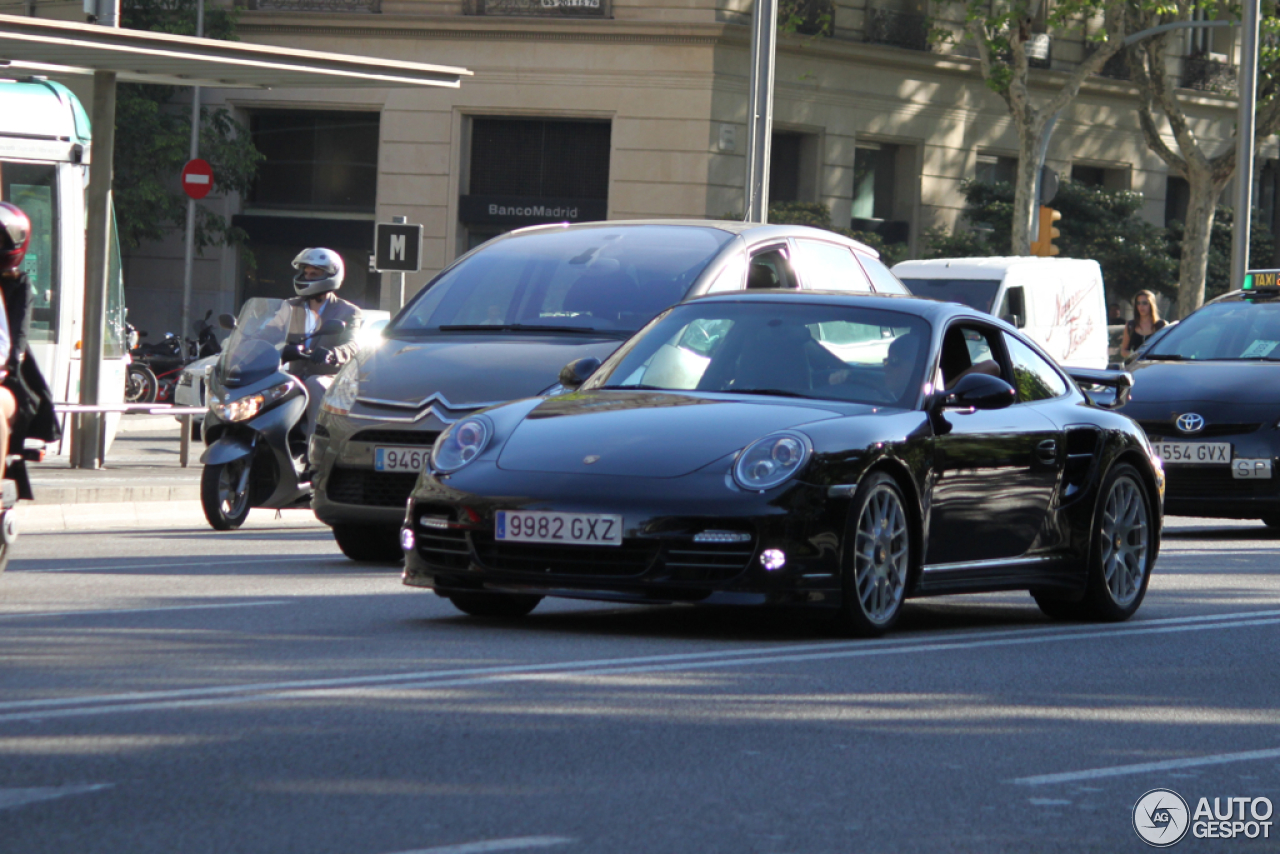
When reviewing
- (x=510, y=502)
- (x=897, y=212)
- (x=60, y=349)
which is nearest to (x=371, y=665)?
(x=510, y=502)

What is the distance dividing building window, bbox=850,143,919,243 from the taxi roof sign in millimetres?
22600

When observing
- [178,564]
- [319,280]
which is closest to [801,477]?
[178,564]

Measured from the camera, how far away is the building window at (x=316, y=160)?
3847 centimetres

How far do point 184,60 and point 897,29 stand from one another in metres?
25.1

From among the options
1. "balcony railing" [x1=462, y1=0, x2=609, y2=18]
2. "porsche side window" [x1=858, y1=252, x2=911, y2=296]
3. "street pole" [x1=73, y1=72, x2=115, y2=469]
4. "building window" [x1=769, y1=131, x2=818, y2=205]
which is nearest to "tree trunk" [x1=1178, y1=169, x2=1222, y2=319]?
"building window" [x1=769, y1=131, x2=818, y2=205]

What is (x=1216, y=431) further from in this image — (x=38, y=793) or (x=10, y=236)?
(x=38, y=793)

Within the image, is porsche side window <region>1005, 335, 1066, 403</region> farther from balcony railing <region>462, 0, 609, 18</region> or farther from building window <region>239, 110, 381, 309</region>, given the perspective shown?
building window <region>239, 110, 381, 309</region>

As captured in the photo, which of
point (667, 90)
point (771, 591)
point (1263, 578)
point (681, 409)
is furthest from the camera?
point (667, 90)

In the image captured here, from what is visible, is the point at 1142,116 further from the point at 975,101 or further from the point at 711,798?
the point at 711,798

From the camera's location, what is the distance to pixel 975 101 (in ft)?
135

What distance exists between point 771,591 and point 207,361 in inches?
758

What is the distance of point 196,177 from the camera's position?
3553 cm

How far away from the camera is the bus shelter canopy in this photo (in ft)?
49.3

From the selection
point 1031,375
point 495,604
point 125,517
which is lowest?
point 125,517
